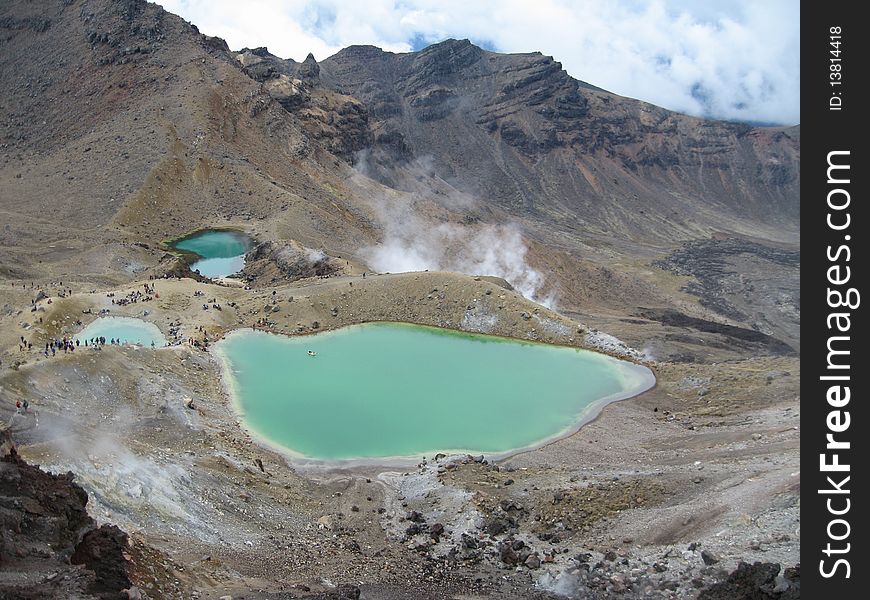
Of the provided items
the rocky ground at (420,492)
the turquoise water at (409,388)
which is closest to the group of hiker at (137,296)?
the rocky ground at (420,492)

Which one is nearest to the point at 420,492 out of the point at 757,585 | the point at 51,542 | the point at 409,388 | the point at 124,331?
the point at 409,388

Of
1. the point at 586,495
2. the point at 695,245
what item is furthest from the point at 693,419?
the point at 695,245

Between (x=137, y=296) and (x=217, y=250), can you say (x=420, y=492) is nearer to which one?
(x=137, y=296)

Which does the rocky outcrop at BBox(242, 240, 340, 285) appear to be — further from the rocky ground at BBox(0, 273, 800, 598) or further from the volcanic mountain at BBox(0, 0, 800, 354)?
the rocky ground at BBox(0, 273, 800, 598)

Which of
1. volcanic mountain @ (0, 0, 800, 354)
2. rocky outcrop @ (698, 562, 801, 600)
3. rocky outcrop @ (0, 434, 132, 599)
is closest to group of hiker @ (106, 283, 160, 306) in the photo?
volcanic mountain @ (0, 0, 800, 354)

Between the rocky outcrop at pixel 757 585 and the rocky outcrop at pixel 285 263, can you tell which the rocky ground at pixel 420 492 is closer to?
the rocky outcrop at pixel 757 585
